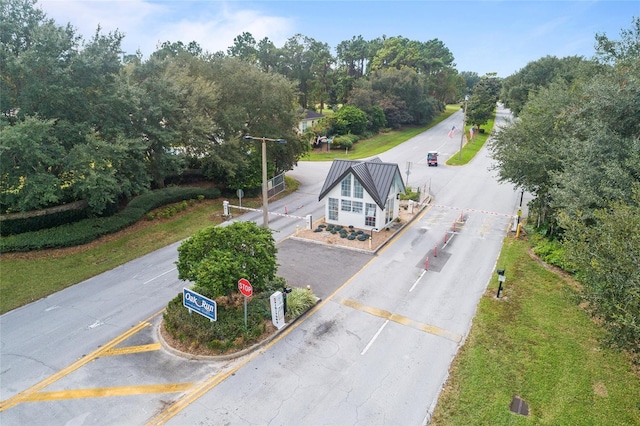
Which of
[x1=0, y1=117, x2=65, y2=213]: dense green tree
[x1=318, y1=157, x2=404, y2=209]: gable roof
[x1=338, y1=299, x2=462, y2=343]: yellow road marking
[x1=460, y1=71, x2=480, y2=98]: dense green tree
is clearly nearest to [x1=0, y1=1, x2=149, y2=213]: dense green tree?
[x1=0, y1=117, x2=65, y2=213]: dense green tree

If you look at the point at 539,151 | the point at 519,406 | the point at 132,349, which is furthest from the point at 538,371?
the point at 539,151

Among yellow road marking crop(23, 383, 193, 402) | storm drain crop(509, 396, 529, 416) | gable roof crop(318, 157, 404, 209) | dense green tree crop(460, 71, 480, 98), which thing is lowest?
yellow road marking crop(23, 383, 193, 402)

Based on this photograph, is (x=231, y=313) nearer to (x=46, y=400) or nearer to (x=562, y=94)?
(x=46, y=400)

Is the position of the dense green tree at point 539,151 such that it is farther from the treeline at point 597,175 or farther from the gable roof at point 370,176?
the gable roof at point 370,176

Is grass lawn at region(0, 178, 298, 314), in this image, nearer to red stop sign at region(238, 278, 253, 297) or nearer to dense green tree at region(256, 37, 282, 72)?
red stop sign at region(238, 278, 253, 297)

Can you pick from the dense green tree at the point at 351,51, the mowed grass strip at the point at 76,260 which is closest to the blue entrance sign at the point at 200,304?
the mowed grass strip at the point at 76,260

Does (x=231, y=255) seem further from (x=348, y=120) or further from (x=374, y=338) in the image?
(x=348, y=120)
